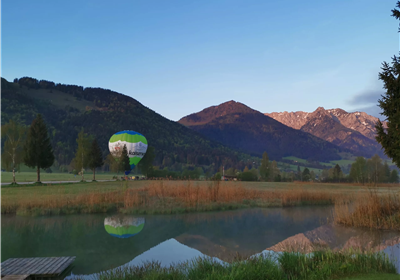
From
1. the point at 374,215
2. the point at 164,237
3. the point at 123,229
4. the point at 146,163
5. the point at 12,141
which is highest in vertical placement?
the point at 12,141

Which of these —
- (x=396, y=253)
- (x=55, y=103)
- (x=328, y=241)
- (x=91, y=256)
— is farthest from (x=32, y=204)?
(x=55, y=103)

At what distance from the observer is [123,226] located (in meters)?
15.5

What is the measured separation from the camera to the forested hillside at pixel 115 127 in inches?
4798

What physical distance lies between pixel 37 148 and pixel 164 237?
1029 inches

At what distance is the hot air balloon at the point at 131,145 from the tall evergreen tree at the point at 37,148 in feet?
69.1

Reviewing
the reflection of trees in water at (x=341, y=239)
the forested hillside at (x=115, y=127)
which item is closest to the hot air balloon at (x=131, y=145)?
the reflection of trees in water at (x=341, y=239)

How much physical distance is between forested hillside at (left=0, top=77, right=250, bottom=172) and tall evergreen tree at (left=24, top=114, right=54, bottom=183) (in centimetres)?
7051

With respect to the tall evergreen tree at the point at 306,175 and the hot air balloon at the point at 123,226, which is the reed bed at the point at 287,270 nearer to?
the hot air balloon at the point at 123,226

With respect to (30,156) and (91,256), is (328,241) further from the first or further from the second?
(30,156)

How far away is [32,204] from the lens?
1859cm

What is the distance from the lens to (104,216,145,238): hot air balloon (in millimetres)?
14213

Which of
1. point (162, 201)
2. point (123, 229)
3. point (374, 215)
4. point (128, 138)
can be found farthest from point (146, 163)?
point (374, 215)

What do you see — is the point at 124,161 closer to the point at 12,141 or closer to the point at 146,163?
the point at 146,163

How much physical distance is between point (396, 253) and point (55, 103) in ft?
653
